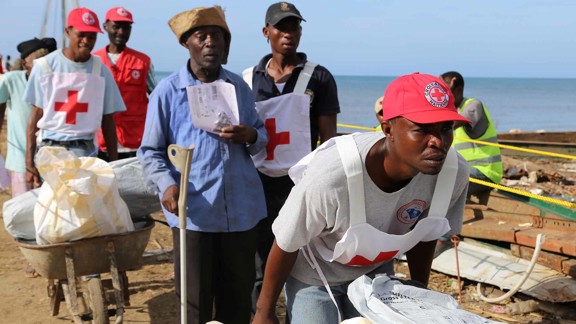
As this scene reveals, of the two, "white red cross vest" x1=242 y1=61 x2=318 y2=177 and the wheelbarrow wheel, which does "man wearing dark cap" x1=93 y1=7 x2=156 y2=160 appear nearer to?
the wheelbarrow wheel

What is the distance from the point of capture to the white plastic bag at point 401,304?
8.57 ft

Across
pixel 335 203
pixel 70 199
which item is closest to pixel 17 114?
pixel 70 199

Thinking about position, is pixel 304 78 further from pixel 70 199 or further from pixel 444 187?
pixel 444 187

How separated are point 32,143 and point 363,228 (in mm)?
3666

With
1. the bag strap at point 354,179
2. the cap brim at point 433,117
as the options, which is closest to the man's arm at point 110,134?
the bag strap at point 354,179

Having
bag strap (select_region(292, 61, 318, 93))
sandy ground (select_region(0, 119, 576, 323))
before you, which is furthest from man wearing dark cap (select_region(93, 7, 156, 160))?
bag strap (select_region(292, 61, 318, 93))

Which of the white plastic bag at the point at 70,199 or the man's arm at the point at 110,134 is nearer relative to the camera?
the white plastic bag at the point at 70,199

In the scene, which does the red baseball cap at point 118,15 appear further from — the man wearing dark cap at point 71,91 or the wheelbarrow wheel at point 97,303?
the wheelbarrow wheel at point 97,303

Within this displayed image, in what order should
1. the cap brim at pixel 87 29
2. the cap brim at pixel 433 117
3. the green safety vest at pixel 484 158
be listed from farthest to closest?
the green safety vest at pixel 484 158, the cap brim at pixel 87 29, the cap brim at pixel 433 117

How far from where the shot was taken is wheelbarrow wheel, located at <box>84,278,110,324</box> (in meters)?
4.84

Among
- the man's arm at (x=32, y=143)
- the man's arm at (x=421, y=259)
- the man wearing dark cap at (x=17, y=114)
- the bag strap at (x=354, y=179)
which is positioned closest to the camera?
the bag strap at (x=354, y=179)

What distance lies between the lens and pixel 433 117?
2.61 m

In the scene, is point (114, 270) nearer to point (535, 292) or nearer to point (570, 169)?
point (535, 292)

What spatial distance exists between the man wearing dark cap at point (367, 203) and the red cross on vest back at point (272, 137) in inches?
64.0
